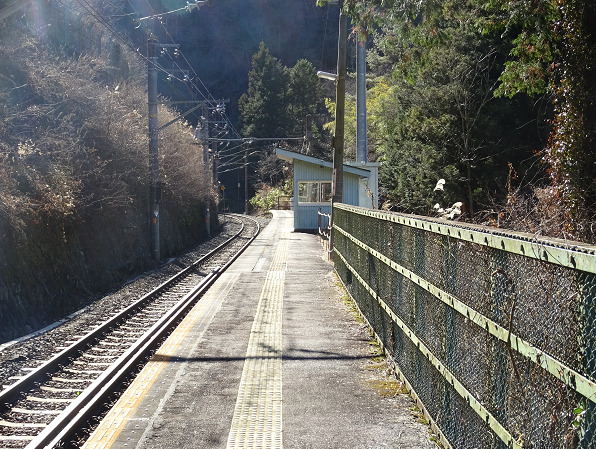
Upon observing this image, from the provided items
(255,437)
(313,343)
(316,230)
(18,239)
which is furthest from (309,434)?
(316,230)

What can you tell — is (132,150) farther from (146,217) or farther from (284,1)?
(284,1)

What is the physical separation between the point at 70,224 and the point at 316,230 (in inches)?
802

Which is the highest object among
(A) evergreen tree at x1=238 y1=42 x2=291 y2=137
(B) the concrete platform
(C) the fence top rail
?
(A) evergreen tree at x1=238 y1=42 x2=291 y2=137

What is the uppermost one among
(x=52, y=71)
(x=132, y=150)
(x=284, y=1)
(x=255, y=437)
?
(x=284, y=1)

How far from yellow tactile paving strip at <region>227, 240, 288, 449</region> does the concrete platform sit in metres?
0.01

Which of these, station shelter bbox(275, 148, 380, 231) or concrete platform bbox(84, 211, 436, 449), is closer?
concrete platform bbox(84, 211, 436, 449)

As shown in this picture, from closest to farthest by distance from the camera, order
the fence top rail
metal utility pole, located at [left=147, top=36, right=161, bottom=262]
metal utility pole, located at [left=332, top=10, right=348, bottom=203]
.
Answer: the fence top rail → metal utility pole, located at [left=332, top=10, right=348, bottom=203] → metal utility pole, located at [left=147, top=36, right=161, bottom=262]

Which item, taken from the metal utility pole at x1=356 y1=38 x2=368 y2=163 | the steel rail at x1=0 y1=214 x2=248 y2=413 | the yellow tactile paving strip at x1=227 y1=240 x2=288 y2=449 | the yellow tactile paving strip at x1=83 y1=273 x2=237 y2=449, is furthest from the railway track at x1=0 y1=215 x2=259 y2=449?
the metal utility pole at x1=356 y1=38 x2=368 y2=163

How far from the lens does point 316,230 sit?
35.8 metres

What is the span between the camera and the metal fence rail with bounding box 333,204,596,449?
2.74 metres

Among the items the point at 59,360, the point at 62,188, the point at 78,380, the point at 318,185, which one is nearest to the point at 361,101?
the point at 318,185

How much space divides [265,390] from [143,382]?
4.64 ft

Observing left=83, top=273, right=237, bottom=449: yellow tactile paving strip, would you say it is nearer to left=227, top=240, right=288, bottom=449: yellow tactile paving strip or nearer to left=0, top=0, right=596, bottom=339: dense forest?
left=227, top=240, right=288, bottom=449: yellow tactile paving strip

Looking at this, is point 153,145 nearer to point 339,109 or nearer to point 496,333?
point 339,109
